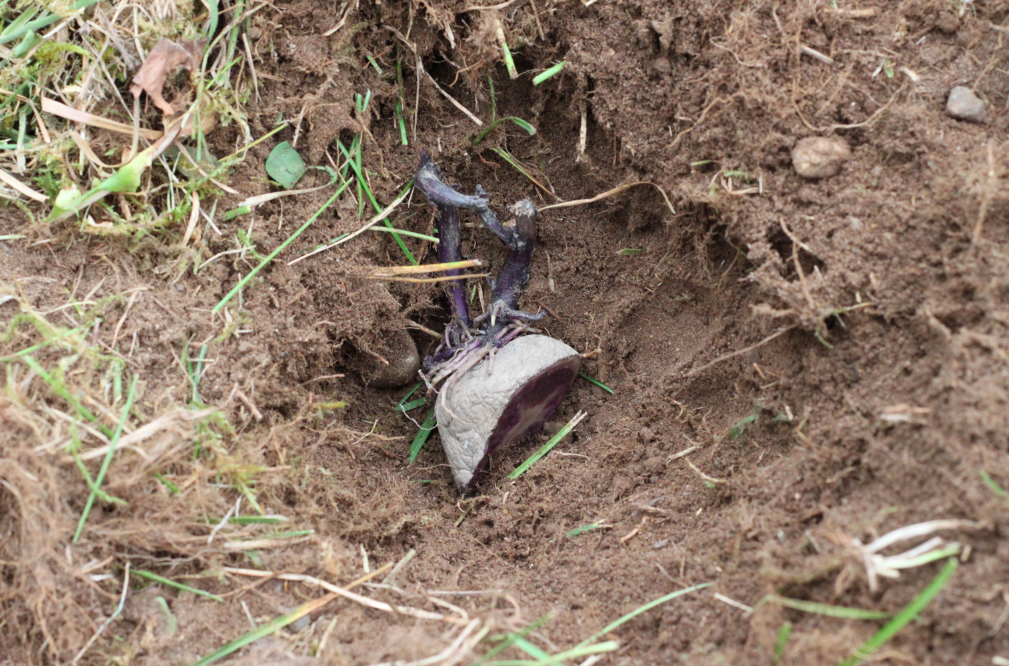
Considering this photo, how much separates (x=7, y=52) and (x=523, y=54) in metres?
1.38

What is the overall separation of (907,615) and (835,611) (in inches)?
5.4

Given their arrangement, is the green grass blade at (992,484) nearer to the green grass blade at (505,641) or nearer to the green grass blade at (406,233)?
the green grass blade at (505,641)

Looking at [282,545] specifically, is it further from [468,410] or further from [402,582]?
[468,410]

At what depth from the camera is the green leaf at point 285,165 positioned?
6.66ft

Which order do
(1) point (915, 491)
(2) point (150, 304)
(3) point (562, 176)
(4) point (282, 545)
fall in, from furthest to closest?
(3) point (562, 176)
(2) point (150, 304)
(4) point (282, 545)
(1) point (915, 491)

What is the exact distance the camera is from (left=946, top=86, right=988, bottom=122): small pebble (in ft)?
5.61

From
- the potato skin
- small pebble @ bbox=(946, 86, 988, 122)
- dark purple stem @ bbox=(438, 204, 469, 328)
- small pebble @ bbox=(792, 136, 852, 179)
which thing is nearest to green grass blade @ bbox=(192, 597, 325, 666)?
the potato skin

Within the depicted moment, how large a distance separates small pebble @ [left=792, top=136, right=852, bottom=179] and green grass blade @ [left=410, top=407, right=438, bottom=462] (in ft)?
4.01

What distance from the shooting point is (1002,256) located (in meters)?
1.54

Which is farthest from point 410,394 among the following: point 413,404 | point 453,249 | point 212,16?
→ point 212,16

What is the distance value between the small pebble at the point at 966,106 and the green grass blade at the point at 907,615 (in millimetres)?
1015

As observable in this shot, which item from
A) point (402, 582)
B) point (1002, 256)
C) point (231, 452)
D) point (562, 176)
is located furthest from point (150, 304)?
point (1002, 256)

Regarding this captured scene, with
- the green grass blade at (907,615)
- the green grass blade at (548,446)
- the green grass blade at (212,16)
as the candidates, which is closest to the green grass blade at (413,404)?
the green grass blade at (548,446)

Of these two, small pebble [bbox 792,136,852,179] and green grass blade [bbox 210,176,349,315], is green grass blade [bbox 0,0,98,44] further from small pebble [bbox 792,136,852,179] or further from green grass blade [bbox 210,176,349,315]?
small pebble [bbox 792,136,852,179]
